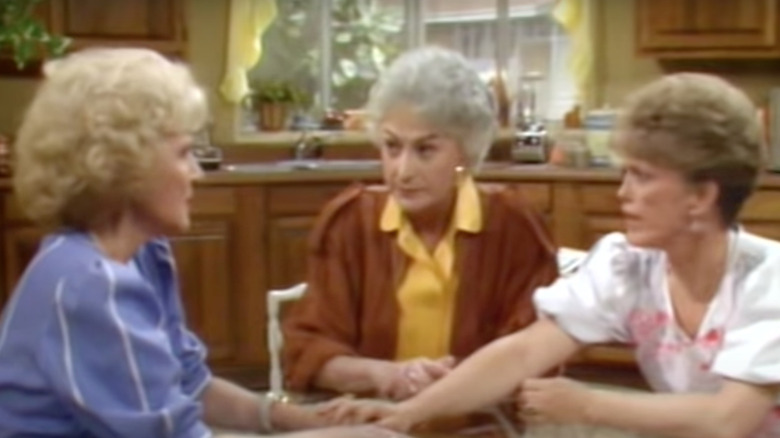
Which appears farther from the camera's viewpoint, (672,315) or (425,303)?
(425,303)

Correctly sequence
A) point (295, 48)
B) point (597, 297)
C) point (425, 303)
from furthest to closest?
point (295, 48)
point (425, 303)
point (597, 297)

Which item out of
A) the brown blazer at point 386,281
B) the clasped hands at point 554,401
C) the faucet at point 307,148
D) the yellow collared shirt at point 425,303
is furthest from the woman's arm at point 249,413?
the faucet at point 307,148

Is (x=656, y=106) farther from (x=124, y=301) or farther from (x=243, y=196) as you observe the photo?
(x=243, y=196)

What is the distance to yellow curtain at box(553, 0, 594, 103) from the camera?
5.15 metres

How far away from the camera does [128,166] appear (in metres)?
1.31

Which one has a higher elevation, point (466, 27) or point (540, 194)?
point (466, 27)

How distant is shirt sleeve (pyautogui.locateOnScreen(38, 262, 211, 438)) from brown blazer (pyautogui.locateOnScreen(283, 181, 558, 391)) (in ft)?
2.41

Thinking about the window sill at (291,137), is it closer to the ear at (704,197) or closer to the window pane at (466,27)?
the window pane at (466,27)

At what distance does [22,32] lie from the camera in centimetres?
388

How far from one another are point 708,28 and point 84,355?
12.6ft

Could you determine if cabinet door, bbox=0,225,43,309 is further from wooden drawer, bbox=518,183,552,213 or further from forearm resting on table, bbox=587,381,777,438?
forearm resting on table, bbox=587,381,777,438

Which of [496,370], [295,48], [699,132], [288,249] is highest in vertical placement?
[295,48]

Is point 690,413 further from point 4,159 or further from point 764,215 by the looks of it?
point 4,159

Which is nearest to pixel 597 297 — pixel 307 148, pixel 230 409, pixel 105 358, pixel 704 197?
pixel 704 197
